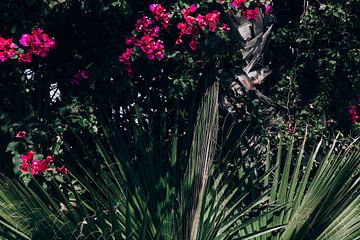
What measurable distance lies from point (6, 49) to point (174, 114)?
3.92 ft

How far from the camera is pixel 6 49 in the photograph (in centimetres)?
351

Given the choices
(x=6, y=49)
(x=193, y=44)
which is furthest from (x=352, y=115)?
(x=6, y=49)

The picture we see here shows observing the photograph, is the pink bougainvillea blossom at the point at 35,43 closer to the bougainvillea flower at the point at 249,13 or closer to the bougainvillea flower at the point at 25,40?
the bougainvillea flower at the point at 25,40

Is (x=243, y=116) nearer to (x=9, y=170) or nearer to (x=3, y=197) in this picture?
(x=9, y=170)

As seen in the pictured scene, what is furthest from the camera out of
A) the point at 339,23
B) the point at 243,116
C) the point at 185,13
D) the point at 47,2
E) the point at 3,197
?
the point at 339,23

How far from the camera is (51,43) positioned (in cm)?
362

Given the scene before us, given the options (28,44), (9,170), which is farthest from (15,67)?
(9,170)

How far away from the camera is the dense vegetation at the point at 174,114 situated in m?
2.82

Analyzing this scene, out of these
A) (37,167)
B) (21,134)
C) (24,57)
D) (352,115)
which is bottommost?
(352,115)

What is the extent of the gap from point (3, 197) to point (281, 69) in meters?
2.75

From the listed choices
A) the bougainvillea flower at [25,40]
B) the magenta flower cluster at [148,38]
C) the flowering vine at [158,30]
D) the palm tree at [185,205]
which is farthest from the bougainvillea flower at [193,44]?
the bougainvillea flower at [25,40]

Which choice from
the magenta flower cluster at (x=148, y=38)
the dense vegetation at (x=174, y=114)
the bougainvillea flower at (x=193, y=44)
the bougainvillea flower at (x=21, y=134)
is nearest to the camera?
the dense vegetation at (x=174, y=114)

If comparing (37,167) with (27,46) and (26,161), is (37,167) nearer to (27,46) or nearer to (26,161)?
(26,161)

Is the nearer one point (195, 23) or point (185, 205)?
point (185, 205)
